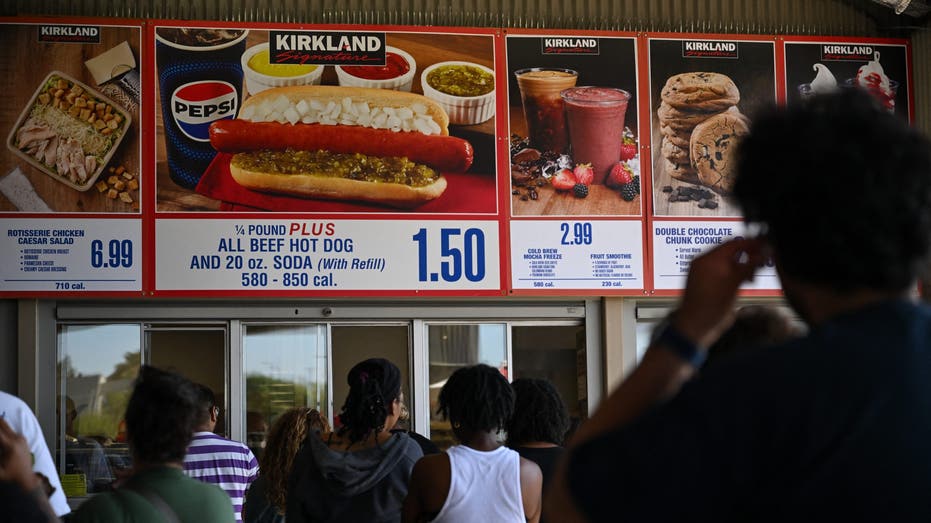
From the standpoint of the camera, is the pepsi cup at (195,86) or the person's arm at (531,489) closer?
the person's arm at (531,489)

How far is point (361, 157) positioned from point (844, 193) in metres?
8.44

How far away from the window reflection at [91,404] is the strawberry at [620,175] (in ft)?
13.2

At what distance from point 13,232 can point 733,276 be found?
339 inches

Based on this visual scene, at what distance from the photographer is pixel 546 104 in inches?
389

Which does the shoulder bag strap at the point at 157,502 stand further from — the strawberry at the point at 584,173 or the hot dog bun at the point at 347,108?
the strawberry at the point at 584,173

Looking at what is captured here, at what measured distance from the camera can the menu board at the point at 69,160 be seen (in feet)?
30.0

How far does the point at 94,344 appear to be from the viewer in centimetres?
941

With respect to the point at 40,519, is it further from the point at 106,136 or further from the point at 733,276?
the point at 106,136

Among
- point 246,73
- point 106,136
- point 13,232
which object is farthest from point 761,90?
point 13,232

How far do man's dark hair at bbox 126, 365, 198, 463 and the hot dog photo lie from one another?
654cm

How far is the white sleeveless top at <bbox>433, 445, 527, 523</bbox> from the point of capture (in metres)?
3.76
